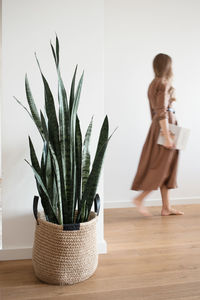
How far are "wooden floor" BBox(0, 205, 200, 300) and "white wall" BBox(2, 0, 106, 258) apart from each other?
0.33 m

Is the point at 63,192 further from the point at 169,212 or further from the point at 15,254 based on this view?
the point at 169,212

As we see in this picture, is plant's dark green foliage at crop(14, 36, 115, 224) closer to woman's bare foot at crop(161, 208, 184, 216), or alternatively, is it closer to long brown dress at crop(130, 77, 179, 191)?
long brown dress at crop(130, 77, 179, 191)

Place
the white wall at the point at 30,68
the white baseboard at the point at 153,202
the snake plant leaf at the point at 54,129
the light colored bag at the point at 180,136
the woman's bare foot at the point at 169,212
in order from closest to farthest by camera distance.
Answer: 1. the light colored bag at the point at 180,136
2. the snake plant leaf at the point at 54,129
3. the white wall at the point at 30,68
4. the woman's bare foot at the point at 169,212
5. the white baseboard at the point at 153,202

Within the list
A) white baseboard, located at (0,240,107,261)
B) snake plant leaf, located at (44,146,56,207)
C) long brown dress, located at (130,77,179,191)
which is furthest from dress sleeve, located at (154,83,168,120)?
white baseboard, located at (0,240,107,261)

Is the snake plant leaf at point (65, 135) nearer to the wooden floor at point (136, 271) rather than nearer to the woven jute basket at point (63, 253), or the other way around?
the woven jute basket at point (63, 253)

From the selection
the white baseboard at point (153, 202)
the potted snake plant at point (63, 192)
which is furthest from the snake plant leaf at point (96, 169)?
the white baseboard at point (153, 202)

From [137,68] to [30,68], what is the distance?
149 cm

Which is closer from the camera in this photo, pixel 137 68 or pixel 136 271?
pixel 136 271

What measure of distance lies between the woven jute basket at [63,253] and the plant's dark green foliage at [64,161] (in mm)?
90

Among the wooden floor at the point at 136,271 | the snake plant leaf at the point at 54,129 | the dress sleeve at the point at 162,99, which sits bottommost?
the wooden floor at the point at 136,271

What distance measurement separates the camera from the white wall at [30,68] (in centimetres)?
228

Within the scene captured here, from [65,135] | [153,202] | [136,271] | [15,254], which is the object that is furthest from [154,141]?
[153,202]

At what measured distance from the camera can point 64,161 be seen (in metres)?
2.01

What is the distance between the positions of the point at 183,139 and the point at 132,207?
2192 mm
